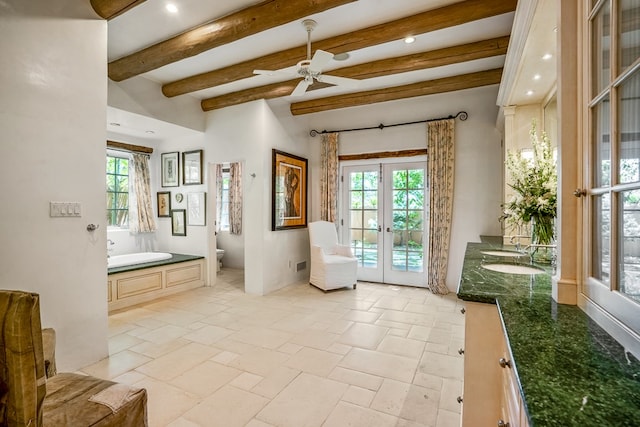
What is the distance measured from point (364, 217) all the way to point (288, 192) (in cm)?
137

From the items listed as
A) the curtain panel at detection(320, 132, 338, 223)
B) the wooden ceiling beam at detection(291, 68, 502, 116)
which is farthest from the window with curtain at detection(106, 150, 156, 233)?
the curtain panel at detection(320, 132, 338, 223)

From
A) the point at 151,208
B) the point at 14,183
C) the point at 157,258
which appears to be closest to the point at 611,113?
the point at 14,183

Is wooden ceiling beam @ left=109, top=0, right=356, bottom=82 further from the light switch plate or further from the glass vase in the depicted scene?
the glass vase

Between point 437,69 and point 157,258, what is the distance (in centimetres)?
493

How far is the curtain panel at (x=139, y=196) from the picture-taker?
5590 mm

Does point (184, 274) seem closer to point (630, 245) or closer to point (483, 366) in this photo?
point (483, 366)

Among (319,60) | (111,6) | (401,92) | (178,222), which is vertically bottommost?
(178,222)

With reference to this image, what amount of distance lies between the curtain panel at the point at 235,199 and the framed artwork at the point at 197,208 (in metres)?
1.61

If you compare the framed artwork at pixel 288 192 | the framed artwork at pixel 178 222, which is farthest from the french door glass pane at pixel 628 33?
the framed artwork at pixel 178 222

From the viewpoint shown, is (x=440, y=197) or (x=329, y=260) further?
(x=329, y=260)

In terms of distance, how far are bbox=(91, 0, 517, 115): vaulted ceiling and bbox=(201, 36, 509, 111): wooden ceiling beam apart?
1cm

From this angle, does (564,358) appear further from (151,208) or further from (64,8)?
(151,208)

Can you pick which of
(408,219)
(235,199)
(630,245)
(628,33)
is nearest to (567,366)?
(630,245)

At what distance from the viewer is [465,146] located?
4691 mm
